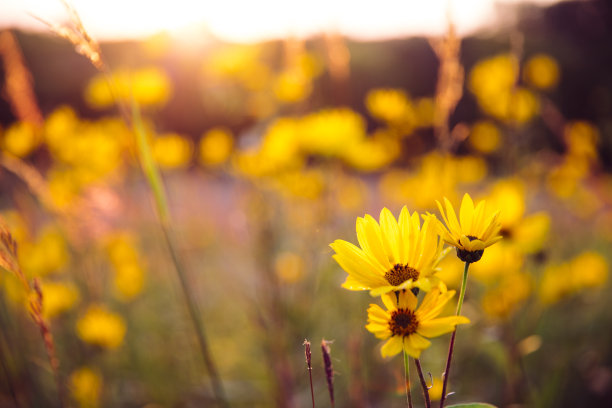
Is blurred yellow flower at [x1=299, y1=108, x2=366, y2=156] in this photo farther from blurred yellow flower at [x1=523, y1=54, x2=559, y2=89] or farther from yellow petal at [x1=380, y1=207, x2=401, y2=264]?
blurred yellow flower at [x1=523, y1=54, x2=559, y2=89]

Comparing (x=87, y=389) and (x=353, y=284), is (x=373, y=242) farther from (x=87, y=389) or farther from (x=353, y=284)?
(x=87, y=389)

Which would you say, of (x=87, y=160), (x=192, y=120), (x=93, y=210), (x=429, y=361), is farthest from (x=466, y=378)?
(x=192, y=120)

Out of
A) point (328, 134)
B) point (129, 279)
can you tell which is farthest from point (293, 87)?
point (129, 279)

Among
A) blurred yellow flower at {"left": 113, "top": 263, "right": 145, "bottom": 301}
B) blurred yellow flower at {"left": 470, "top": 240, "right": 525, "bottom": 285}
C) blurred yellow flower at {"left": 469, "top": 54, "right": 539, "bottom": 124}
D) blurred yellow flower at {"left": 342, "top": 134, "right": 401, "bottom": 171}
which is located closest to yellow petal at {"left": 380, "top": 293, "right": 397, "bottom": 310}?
blurred yellow flower at {"left": 470, "top": 240, "right": 525, "bottom": 285}

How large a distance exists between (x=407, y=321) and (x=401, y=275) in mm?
63

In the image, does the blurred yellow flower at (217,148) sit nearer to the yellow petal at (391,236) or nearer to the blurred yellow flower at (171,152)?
the blurred yellow flower at (171,152)

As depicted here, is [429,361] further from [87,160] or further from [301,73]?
[87,160]

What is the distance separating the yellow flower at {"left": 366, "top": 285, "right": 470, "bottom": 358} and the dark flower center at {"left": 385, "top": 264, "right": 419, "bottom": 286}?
2 centimetres

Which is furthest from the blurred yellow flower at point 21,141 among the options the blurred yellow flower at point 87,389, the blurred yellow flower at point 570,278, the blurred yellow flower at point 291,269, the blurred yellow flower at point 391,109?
the blurred yellow flower at point 570,278

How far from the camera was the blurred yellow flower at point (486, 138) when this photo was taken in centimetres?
337

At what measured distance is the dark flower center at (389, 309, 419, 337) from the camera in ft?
1.81

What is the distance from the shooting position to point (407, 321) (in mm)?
560

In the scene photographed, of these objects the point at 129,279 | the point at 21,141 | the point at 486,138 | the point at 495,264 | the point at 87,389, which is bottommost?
the point at 87,389

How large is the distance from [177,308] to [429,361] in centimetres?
161
